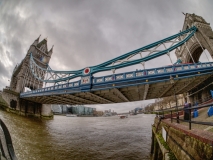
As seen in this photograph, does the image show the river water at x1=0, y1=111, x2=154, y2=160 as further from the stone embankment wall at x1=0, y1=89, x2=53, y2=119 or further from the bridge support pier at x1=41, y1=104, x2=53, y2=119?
the bridge support pier at x1=41, y1=104, x2=53, y2=119

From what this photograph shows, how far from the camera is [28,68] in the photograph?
32.1 m

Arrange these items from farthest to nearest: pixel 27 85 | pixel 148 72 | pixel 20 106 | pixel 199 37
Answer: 1. pixel 27 85
2. pixel 20 106
3. pixel 199 37
4. pixel 148 72

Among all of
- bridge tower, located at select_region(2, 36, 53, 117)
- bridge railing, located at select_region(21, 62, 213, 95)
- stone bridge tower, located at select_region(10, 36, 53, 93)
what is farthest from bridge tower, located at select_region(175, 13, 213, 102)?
stone bridge tower, located at select_region(10, 36, 53, 93)

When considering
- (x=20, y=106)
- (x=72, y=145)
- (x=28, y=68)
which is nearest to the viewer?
(x=72, y=145)

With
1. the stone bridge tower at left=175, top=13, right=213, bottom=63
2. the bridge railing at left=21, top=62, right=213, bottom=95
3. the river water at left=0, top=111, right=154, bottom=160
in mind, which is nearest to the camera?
the river water at left=0, top=111, right=154, bottom=160

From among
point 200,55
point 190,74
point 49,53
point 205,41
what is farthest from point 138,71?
point 49,53

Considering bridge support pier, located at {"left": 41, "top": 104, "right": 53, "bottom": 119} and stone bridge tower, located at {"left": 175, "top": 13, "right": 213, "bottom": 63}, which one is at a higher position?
stone bridge tower, located at {"left": 175, "top": 13, "right": 213, "bottom": 63}

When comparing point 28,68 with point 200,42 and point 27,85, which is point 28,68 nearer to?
point 27,85

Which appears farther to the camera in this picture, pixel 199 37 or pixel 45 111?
pixel 45 111

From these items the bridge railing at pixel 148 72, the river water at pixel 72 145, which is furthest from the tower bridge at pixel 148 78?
the river water at pixel 72 145

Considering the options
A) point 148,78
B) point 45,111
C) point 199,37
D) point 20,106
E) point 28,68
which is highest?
point 199,37

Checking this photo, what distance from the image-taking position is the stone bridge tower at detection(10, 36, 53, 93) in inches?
1175

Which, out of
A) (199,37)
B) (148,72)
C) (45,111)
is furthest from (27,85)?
(199,37)

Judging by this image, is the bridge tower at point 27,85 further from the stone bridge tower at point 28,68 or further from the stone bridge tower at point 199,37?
the stone bridge tower at point 199,37
